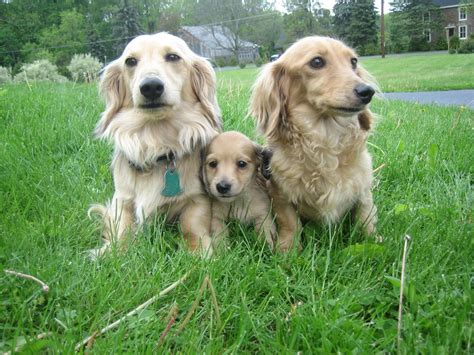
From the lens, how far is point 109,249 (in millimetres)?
2000

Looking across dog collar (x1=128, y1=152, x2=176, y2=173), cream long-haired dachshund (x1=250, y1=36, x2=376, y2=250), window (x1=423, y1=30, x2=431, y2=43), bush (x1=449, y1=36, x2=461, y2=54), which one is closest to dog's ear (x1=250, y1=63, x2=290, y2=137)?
cream long-haired dachshund (x1=250, y1=36, x2=376, y2=250)

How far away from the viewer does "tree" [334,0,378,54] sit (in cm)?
2681

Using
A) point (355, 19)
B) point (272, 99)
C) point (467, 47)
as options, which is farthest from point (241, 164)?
point (467, 47)

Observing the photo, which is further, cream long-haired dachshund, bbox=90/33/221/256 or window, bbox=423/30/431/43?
window, bbox=423/30/431/43

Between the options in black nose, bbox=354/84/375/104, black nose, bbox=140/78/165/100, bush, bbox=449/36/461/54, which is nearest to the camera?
black nose, bbox=354/84/375/104

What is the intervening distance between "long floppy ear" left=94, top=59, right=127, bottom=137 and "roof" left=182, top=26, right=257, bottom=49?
1710 inches

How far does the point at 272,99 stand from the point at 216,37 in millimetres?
45862

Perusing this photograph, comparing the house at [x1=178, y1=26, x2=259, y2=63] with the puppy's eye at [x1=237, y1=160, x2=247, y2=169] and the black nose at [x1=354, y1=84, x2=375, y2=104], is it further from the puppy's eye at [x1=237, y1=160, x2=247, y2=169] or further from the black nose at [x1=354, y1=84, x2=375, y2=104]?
the black nose at [x1=354, y1=84, x2=375, y2=104]

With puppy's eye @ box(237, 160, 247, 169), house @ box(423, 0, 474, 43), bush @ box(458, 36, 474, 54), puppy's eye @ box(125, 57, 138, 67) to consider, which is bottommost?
puppy's eye @ box(237, 160, 247, 169)

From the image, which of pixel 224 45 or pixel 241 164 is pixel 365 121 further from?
pixel 224 45

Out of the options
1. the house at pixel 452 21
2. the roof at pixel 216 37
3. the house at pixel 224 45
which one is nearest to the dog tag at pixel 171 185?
the house at pixel 452 21

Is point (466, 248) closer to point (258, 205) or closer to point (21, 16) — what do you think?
point (258, 205)

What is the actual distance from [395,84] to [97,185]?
1155 centimetres

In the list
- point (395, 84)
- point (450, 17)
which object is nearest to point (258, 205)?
point (395, 84)
